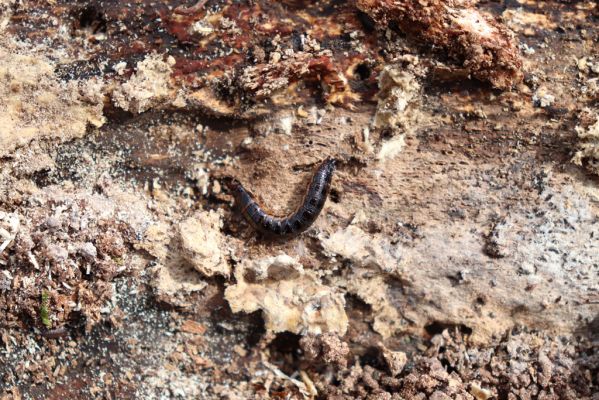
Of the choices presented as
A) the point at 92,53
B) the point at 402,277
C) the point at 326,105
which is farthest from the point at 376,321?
the point at 92,53

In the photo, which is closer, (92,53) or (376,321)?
(92,53)

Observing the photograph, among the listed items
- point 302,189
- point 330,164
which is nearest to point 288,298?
point 302,189

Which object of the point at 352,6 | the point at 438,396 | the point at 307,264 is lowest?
the point at 438,396

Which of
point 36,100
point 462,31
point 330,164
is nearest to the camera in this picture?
point 462,31

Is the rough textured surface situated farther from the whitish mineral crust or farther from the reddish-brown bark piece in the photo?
the reddish-brown bark piece

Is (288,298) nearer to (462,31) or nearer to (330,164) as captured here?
(330,164)

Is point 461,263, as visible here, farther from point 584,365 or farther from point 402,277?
point 584,365
